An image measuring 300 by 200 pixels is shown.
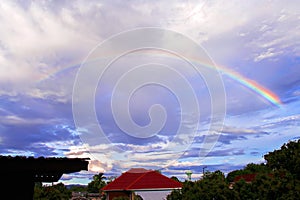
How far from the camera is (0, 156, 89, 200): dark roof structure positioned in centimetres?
735

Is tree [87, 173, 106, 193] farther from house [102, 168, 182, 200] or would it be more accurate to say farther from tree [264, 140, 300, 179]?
tree [264, 140, 300, 179]

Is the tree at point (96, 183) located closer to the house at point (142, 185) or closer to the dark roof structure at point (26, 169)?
the house at point (142, 185)

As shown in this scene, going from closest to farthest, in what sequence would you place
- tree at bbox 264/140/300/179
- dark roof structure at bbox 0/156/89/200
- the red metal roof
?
dark roof structure at bbox 0/156/89/200 < tree at bbox 264/140/300/179 < the red metal roof

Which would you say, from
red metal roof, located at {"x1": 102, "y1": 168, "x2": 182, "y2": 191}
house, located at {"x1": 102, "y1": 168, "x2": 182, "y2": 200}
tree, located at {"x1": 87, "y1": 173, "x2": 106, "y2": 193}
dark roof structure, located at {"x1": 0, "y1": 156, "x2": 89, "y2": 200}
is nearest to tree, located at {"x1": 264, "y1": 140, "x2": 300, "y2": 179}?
dark roof structure, located at {"x1": 0, "y1": 156, "x2": 89, "y2": 200}

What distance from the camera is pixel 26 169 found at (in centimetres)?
754

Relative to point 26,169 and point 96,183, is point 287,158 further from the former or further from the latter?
point 96,183

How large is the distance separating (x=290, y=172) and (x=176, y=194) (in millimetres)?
9959

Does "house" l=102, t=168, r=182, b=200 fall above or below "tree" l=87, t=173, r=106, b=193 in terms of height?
below

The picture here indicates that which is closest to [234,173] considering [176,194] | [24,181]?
[176,194]

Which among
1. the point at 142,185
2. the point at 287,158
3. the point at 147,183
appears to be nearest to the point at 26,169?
the point at 287,158

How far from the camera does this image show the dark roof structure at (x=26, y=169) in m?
7.35

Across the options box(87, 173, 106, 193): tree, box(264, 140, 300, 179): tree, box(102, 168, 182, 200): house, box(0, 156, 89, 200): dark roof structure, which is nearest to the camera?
box(0, 156, 89, 200): dark roof structure

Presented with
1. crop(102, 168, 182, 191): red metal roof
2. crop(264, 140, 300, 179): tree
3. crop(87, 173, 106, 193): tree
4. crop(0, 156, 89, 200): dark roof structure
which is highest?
crop(87, 173, 106, 193): tree

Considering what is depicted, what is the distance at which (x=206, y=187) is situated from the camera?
23016mm
